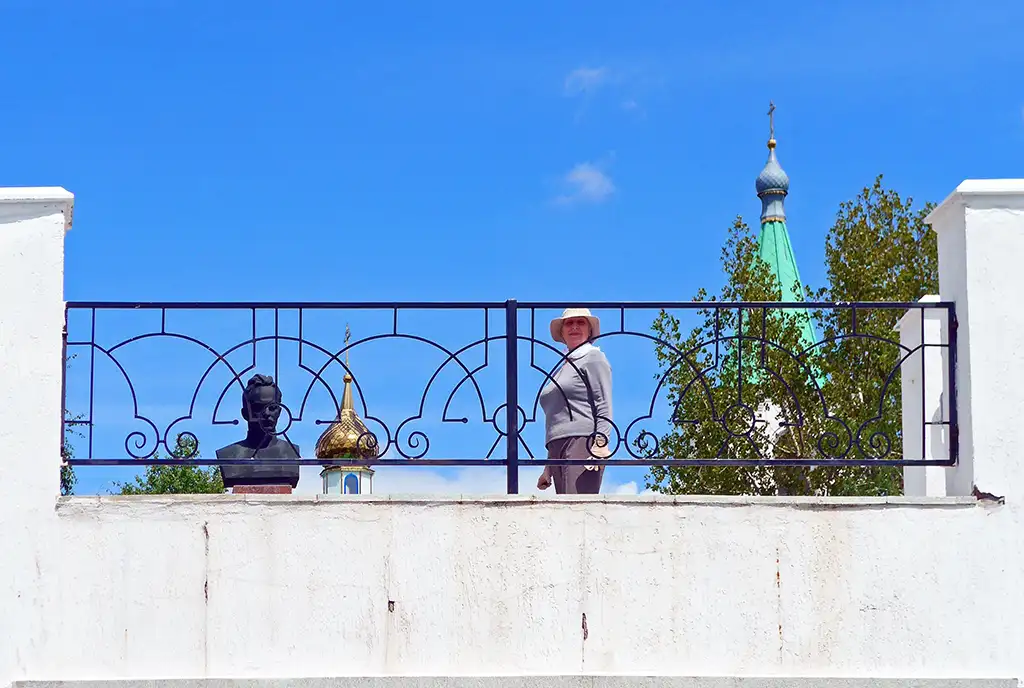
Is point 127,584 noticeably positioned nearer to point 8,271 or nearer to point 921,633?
point 8,271

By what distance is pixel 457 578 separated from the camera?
6289 mm

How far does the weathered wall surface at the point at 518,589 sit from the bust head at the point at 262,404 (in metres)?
0.58

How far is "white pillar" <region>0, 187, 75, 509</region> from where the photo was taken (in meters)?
6.27

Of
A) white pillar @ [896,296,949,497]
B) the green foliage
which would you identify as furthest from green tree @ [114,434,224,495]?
white pillar @ [896,296,949,497]

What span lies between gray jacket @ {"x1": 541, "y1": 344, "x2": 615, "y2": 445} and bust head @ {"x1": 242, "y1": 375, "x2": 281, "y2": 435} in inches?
51.1

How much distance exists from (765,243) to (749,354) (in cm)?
3274

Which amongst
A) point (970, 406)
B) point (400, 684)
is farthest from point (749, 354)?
point (400, 684)

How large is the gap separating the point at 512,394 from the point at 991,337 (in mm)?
2197

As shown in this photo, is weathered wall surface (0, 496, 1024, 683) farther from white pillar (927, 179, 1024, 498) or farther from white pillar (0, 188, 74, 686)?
white pillar (927, 179, 1024, 498)

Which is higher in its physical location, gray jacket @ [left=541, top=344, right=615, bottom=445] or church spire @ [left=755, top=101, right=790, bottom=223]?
church spire @ [left=755, top=101, right=790, bottom=223]

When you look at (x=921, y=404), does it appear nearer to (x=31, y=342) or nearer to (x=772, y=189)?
(x=31, y=342)

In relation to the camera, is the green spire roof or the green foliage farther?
the green spire roof

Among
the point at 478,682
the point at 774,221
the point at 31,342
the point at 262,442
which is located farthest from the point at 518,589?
the point at 774,221

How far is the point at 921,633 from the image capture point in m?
6.35
